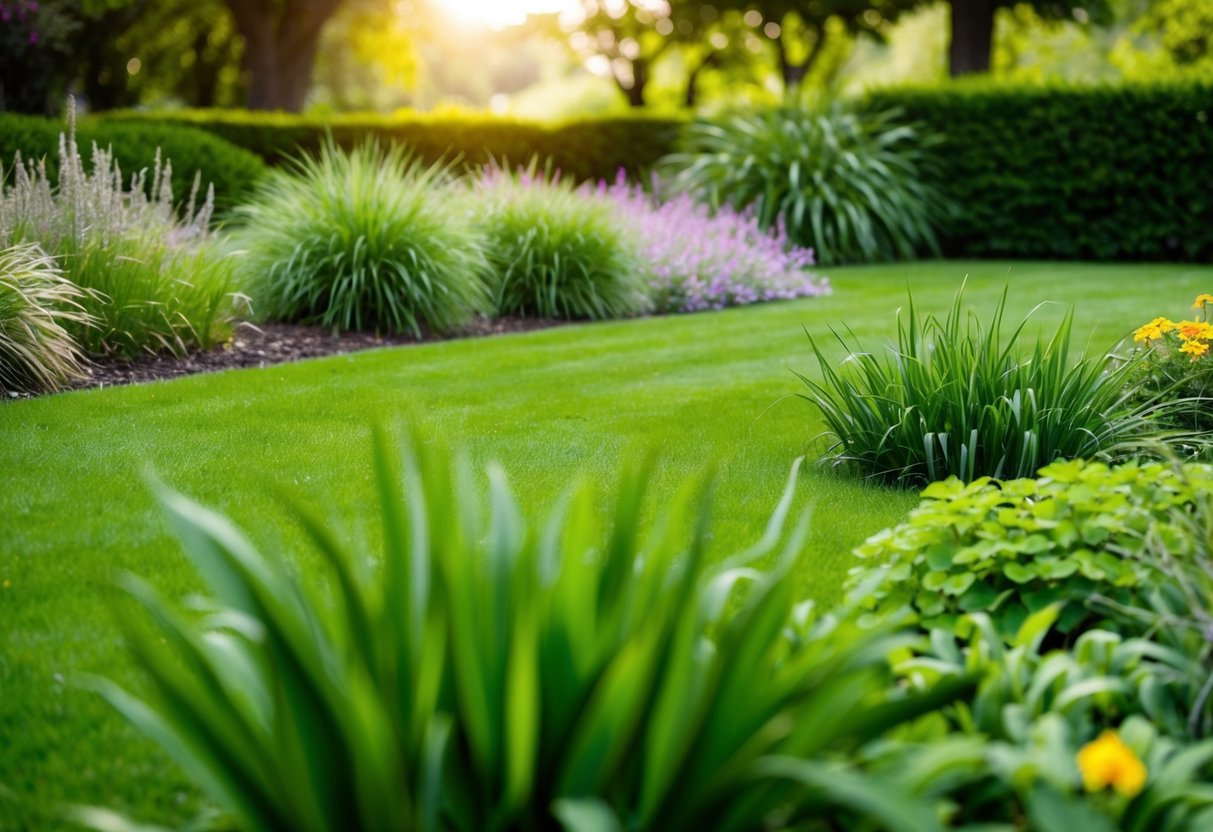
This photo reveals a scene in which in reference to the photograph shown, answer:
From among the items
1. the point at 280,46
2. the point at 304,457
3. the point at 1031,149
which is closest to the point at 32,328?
the point at 304,457

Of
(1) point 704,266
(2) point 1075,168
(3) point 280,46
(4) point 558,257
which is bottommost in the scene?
(1) point 704,266

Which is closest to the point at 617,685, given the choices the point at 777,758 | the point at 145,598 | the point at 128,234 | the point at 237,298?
the point at 777,758

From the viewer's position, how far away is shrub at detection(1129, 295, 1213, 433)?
4.71 m

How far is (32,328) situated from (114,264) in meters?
1.02

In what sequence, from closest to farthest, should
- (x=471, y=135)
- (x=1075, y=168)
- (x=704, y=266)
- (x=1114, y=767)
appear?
1. (x=1114, y=767)
2. (x=704, y=266)
3. (x=1075, y=168)
4. (x=471, y=135)

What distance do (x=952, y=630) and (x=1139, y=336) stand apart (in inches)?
102

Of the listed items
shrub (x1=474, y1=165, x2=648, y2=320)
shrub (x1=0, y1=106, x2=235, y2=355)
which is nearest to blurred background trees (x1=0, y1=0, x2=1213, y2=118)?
shrub (x1=474, y1=165, x2=648, y2=320)

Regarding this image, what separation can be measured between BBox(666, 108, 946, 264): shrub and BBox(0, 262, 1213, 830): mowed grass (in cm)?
526

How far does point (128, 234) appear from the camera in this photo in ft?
22.8

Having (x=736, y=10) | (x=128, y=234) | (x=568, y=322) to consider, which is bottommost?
(x=568, y=322)

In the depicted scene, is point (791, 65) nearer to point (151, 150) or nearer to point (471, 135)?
point (471, 135)

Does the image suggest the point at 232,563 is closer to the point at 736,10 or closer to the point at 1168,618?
the point at 1168,618

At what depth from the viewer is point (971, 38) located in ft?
64.2

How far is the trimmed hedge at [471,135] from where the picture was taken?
15.3 m
